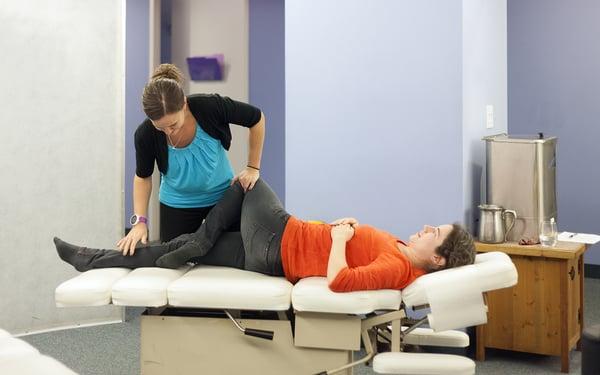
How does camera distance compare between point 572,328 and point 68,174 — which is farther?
point 68,174

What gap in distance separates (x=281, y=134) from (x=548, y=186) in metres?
2.39

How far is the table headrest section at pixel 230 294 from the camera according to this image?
95.3 inches

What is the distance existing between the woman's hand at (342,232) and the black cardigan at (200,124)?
1.65 ft

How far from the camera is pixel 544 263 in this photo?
324cm

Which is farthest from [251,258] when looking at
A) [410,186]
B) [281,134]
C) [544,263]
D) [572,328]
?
[281,134]

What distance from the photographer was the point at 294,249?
2.62m

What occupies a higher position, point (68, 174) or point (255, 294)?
point (68, 174)

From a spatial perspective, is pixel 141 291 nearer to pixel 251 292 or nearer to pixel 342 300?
pixel 251 292

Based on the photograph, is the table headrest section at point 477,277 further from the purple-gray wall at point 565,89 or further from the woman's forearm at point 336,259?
the purple-gray wall at point 565,89

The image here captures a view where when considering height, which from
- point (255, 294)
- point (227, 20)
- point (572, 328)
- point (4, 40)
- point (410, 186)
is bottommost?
point (572, 328)

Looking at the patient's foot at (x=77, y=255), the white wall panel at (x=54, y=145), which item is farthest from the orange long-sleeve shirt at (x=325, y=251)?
the white wall panel at (x=54, y=145)

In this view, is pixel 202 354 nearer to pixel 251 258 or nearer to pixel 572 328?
pixel 251 258

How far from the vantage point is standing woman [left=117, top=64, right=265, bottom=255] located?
8.79 feet

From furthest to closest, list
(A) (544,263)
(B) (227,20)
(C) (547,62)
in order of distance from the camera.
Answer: (B) (227,20)
(C) (547,62)
(A) (544,263)
